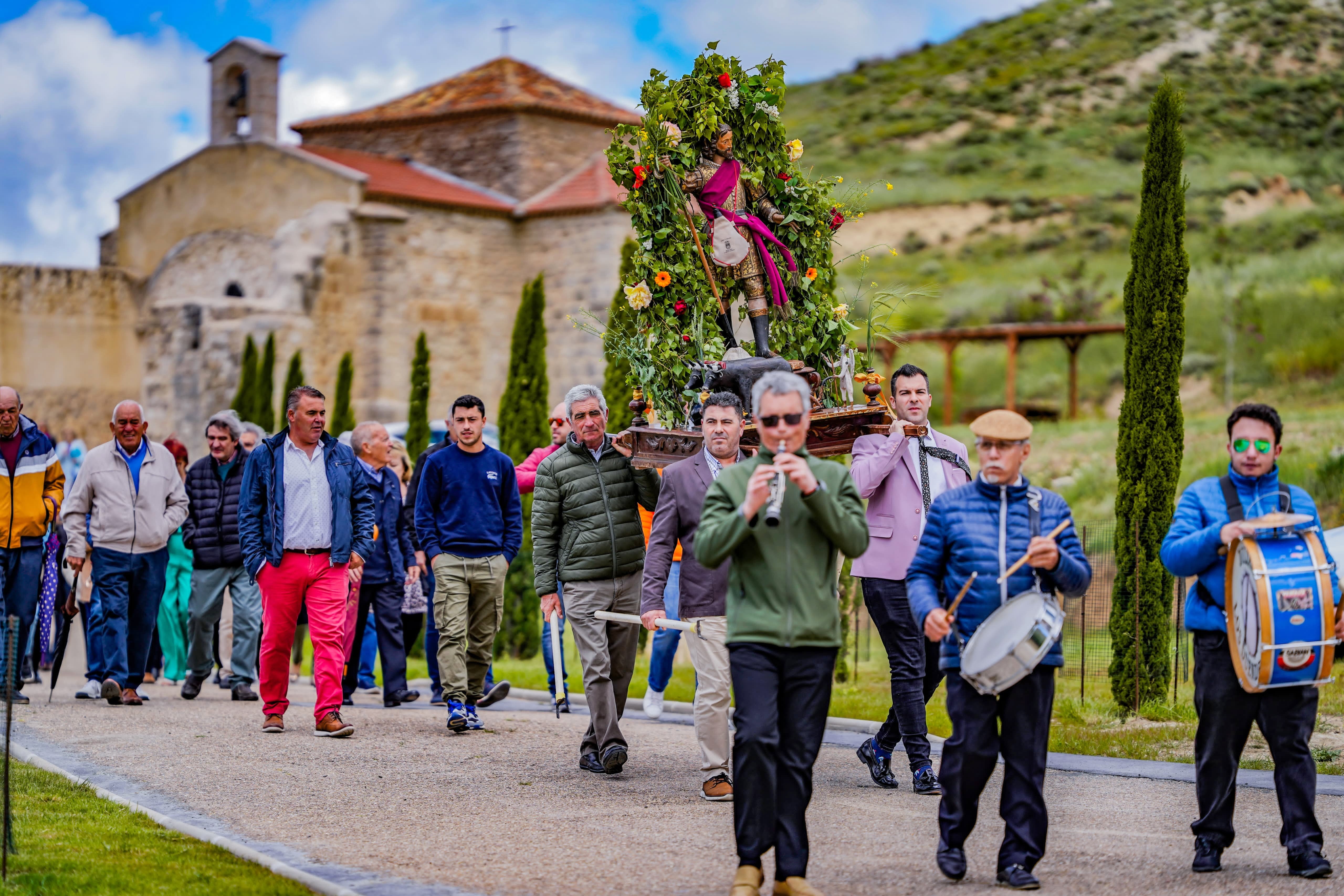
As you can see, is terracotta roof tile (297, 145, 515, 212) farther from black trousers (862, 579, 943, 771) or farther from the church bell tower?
black trousers (862, 579, 943, 771)

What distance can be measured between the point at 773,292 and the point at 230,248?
30.5m

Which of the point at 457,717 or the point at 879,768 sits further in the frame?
the point at 457,717

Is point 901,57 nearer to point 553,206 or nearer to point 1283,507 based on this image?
point 553,206

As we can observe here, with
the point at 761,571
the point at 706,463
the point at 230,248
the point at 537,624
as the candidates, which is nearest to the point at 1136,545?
the point at 706,463

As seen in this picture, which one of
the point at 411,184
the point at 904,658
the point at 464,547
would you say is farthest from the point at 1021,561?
the point at 411,184

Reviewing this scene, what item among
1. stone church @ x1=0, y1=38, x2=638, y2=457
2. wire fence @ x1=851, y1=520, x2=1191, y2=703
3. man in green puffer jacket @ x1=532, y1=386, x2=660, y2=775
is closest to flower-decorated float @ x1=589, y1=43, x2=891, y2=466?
man in green puffer jacket @ x1=532, y1=386, x2=660, y2=775

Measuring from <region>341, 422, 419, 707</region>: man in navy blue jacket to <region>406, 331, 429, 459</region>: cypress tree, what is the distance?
9042mm

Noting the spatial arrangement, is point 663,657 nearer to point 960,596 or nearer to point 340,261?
point 960,596

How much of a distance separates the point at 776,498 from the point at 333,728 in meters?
5.01

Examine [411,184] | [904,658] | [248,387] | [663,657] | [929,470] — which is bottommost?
[663,657]

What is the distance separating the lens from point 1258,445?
5.83 metres

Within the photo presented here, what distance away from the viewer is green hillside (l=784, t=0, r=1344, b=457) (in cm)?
3806

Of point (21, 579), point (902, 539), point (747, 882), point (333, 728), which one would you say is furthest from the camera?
point (21, 579)

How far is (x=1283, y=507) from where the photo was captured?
5848mm
